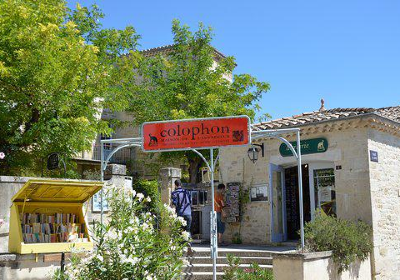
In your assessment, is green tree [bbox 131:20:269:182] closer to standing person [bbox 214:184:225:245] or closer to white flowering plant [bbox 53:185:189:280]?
standing person [bbox 214:184:225:245]

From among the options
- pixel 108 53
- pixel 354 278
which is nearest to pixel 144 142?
pixel 354 278

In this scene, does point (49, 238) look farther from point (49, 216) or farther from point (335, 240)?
point (335, 240)

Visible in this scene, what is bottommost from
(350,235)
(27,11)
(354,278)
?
(354,278)

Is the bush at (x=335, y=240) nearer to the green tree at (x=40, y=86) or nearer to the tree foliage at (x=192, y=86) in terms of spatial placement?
the green tree at (x=40, y=86)

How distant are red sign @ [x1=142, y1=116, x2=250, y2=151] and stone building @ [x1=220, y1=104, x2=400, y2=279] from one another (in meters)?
3.47

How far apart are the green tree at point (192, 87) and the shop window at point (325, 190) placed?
10.6 metres

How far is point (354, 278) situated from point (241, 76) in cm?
1581

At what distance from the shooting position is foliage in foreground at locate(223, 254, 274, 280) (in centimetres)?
959

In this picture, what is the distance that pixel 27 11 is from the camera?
13398 mm

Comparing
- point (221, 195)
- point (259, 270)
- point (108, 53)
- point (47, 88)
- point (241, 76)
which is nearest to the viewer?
point (259, 270)

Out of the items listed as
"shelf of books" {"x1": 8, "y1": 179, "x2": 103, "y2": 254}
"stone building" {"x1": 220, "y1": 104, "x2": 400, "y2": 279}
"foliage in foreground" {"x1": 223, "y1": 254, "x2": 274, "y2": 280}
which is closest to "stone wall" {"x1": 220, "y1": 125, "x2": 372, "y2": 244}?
"stone building" {"x1": 220, "y1": 104, "x2": 400, "y2": 279}

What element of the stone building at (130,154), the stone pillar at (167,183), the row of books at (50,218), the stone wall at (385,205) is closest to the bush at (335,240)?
the stone wall at (385,205)

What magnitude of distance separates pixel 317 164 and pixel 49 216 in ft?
25.3

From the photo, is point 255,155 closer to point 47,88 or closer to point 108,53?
point 47,88
